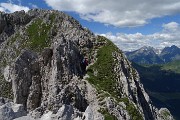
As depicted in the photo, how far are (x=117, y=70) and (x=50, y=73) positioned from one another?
742 inches

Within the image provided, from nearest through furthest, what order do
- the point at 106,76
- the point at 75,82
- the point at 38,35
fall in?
the point at 75,82 → the point at 106,76 → the point at 38,35

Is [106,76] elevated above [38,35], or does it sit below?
below

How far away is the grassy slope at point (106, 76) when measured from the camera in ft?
277

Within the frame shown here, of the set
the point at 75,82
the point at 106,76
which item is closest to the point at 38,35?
the point at 106,76

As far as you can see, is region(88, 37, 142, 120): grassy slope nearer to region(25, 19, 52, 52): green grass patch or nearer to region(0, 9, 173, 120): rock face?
region(0, 9, 173, 120): rock face

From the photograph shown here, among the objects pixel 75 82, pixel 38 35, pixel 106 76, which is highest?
pixel 38 35

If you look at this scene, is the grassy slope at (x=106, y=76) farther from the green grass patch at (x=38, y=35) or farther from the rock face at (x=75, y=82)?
the green grass patch at (x=38, y=35)

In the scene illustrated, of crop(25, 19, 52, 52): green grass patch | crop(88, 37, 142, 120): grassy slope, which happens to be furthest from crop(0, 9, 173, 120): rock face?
crop(25, 19, 52, 52): green grass patch

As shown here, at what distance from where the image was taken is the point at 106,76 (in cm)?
9869

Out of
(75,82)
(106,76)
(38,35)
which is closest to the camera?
(75,82)

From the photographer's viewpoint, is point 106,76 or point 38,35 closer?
point 106,76

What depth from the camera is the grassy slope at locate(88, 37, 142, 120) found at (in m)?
84.3

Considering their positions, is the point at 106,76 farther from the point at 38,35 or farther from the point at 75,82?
the point at 38,35

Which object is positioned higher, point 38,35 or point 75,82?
point 38,35
